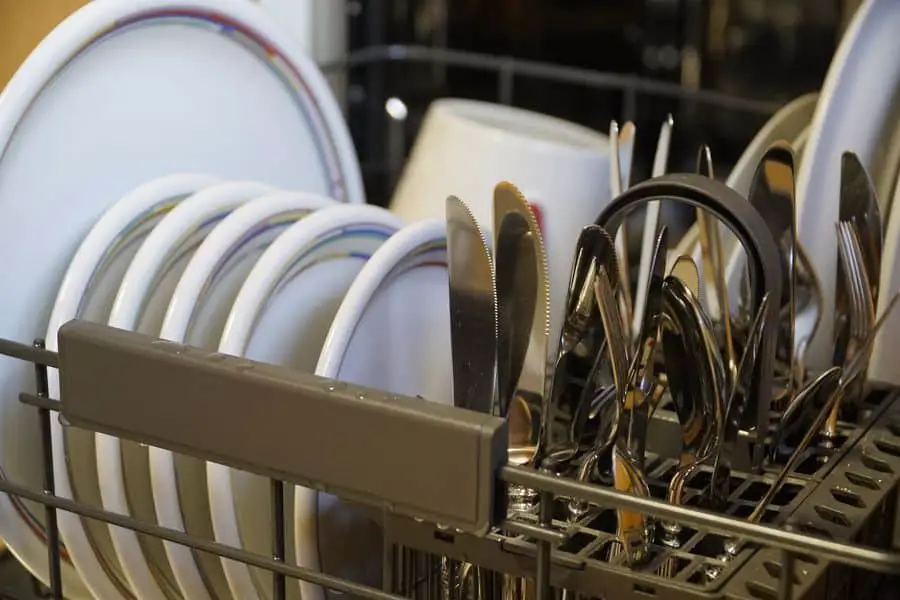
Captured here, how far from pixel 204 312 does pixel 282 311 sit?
4 centimetres

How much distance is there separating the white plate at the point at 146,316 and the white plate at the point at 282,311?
0.03 m

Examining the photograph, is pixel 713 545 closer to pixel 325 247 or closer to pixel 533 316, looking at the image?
pixel 533 316

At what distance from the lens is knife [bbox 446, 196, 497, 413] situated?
0.47 metres

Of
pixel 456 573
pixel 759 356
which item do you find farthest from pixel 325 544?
pixel 759 356

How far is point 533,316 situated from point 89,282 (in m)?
0.20

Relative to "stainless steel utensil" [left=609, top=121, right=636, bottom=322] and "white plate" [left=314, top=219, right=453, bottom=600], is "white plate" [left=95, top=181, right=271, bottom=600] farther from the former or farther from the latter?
"stainless steel utensil" [left=609, top=121, right=636, bottom=322]

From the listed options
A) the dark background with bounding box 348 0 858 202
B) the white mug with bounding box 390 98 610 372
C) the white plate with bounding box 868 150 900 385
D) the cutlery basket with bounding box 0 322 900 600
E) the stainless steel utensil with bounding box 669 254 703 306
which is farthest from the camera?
the dark background with bounding box 348 0 858 202

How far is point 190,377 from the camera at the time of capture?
437mm

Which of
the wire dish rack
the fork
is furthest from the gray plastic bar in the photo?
the fork

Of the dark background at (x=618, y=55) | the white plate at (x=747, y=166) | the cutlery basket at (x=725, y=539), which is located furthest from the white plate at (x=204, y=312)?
the dark background at (x=618, y=55)

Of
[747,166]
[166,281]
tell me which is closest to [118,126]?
[166,281]

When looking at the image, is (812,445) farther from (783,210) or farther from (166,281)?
(166,281)

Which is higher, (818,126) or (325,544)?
(818,126)

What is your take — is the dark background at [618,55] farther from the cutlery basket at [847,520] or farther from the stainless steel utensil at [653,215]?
the cutlery basket at [847,520]
